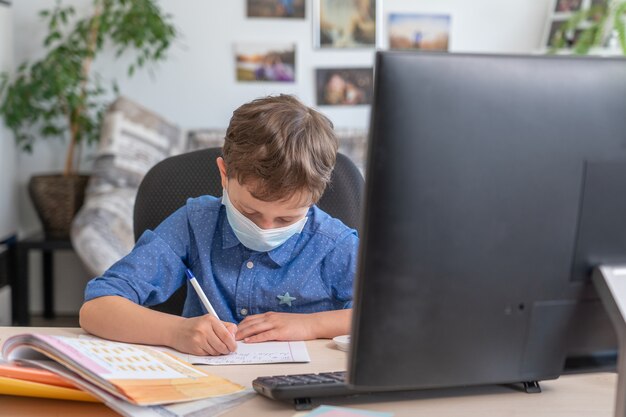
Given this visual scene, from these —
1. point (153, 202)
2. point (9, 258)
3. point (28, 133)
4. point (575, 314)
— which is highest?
point (575, 314)

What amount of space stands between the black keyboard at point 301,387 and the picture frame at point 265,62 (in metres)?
3.03

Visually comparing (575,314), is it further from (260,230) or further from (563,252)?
(260,230)

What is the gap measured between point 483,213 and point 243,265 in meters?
0.82

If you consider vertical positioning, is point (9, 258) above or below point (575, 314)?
below

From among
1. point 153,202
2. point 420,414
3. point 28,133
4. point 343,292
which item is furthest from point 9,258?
point 420,414

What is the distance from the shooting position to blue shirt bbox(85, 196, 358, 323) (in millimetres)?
1545

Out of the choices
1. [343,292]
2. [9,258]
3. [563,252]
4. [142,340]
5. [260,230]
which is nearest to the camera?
[563,252]

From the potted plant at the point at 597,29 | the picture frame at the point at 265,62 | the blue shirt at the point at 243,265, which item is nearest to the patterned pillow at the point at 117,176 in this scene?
the picture frame at the point at 265,62

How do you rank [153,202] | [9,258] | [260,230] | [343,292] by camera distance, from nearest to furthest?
[260,230], [343,292], [153,202], [9,258]

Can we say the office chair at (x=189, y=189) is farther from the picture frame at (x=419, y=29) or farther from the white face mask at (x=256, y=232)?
the picture frame at (x=419, y=29)

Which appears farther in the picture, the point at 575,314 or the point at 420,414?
the point at 420,414

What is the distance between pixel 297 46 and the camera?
4.00 m

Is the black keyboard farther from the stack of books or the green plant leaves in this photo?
the green plant leaves

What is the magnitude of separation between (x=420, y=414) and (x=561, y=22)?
335 centimetres
